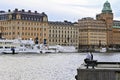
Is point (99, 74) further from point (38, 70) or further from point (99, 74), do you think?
point (38, 70)

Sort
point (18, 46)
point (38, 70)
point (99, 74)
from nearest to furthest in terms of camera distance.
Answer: point (99, 74) → point (38, 70) → point (18, 46)

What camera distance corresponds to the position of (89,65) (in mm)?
27562

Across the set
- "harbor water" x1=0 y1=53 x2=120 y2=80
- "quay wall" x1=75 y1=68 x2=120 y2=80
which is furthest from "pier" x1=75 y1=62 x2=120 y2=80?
"harbor water" x1=0 y1=53 x2=120 y2=80

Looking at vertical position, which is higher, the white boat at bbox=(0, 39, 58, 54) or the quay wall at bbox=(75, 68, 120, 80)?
the quay wall at bbox=(75, 68, 120, 80)

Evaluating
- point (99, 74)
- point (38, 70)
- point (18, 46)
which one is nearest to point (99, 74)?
point (99, 74)

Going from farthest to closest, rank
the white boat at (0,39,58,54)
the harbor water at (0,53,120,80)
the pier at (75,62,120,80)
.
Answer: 1. the white boat at (0,39,58,54)
2. the harbor water at (0,53,120,80)
3. the pier at (75,62,120,80)

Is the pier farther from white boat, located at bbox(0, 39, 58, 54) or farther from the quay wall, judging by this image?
white boat, located at bbox(0, 39, 58, 54)

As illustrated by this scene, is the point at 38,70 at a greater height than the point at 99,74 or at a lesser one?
lesser

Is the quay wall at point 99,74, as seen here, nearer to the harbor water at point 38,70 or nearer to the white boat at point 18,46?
the harbor water at point 38,70

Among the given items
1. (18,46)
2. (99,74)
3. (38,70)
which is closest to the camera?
(99,74)

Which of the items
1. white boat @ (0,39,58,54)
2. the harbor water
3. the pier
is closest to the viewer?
the pier

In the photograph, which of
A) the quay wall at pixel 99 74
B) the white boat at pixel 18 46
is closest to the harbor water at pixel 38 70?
the quay wall at pixel 99 74

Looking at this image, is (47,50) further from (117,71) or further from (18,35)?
(117,71)

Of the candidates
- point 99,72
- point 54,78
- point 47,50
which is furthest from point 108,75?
point 47,50
